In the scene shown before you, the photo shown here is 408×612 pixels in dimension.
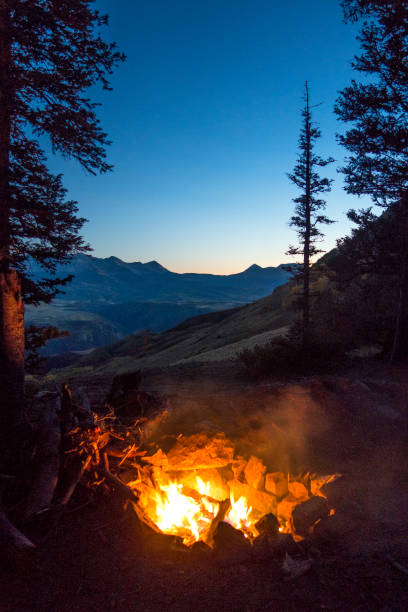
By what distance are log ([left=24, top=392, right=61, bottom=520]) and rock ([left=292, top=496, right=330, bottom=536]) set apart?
2.91m

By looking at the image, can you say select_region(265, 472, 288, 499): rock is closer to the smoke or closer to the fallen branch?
the smoke

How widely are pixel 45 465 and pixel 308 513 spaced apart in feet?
10.8

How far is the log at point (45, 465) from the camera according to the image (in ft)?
12.8

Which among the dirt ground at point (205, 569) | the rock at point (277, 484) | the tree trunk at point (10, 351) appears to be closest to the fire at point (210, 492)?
the rock at point (277, 484)

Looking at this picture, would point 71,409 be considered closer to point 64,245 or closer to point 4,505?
point 4,505

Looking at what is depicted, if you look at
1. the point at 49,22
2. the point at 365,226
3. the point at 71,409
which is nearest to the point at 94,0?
the point at 49,22

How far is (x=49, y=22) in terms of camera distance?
5.78 metres

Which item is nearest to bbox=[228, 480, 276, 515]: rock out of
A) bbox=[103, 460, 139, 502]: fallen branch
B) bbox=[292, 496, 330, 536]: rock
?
bbox=[292, 496, 330, 536]: rock

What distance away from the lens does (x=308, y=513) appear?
386 cm

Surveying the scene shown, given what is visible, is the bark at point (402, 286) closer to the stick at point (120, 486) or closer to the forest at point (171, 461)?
the forest at point (171, 461)

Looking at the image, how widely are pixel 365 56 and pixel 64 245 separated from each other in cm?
1060

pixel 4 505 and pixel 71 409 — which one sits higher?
pixel 71 409

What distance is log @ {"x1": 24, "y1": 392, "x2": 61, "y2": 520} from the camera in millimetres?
3891

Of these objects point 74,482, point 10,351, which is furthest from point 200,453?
point 10,351
